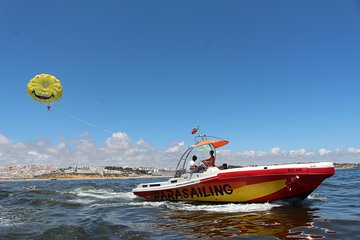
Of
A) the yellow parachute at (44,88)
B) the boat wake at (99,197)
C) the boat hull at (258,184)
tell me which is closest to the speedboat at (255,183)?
the boat hull at (258,184)

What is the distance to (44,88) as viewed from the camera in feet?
67.8

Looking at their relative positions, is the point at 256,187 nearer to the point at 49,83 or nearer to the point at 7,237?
the point at 7,237

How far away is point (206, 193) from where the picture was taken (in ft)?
56.0

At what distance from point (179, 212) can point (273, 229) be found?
5.49 metres

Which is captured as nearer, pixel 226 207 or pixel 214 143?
pixel 226 207

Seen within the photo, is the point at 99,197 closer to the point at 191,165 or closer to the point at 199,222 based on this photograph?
the point at 191,165

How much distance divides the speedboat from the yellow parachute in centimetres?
993

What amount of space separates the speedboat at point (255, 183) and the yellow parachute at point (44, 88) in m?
9.93

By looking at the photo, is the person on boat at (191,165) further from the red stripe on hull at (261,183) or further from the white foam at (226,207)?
the white foam at (226,207)

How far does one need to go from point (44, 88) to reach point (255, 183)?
45.6 feet

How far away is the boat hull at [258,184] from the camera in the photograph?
49.8ft

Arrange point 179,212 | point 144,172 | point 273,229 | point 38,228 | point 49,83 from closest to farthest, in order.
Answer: point 273,229 → point 38,228 → point 179,212 → point 49,83 → point 144,172

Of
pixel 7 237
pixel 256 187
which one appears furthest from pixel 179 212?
pixel 7 237

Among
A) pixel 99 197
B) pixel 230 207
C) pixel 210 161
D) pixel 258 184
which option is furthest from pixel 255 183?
pixel 99 197
